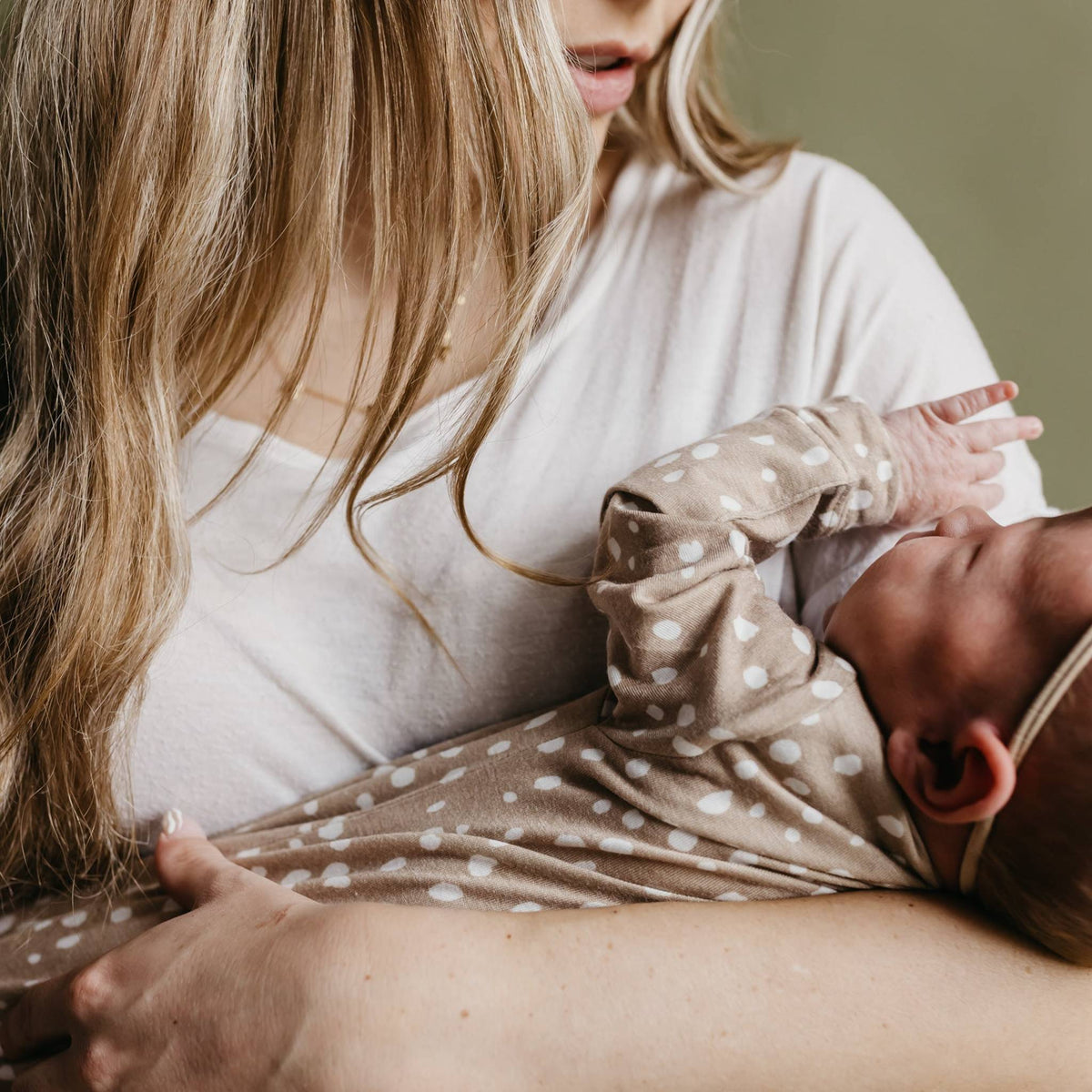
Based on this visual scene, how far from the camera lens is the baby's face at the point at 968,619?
72cm

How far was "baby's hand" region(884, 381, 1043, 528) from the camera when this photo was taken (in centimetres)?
90

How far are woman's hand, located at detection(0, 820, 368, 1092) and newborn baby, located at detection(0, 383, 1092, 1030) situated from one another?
0.09m

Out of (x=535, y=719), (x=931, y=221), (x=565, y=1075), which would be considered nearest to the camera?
(x=565, y=1075)

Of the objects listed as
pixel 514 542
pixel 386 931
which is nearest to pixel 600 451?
pixel 514 542

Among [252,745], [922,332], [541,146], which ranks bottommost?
[252,745]

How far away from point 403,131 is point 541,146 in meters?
0.12

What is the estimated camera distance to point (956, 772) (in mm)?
761

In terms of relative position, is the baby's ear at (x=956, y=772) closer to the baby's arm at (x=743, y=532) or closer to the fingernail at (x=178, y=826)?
the baby's arm at (x=743, y=532)

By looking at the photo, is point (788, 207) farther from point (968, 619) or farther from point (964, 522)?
point (968, 619)

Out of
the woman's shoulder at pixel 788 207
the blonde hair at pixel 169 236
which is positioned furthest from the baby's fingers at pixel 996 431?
the blonde hair at pixel 169 236

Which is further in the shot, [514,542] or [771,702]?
[514,542]

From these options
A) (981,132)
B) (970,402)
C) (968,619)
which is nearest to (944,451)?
(970,402)

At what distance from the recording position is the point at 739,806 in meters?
0.79

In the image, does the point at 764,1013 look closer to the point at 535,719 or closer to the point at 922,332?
the point at 535,719
